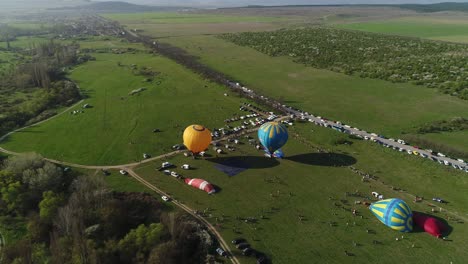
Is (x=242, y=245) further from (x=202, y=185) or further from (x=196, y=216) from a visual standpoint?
(x=202, y=185)

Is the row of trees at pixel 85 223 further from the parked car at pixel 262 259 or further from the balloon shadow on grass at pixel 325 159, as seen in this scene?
the balloon shadow on grass at pixel 325 159

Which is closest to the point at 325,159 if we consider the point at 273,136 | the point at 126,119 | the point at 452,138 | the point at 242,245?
the point at 273,136

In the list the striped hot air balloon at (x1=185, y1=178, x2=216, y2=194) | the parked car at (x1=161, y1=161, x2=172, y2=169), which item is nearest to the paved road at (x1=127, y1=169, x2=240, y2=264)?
the striped hot air balloon at (x1=185, y1=178, x2=216, y2=194)

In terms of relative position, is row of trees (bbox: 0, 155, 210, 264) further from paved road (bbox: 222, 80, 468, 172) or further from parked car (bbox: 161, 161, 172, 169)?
paved road (bbox: 222, 80, 468, 172)

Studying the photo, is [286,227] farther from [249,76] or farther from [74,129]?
[249,76]

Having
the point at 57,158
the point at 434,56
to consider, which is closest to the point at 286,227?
the point at 57,158

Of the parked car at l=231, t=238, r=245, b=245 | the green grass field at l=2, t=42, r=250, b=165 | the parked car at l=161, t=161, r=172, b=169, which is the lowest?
the parked car at l=231, t=238, r=245, b=245

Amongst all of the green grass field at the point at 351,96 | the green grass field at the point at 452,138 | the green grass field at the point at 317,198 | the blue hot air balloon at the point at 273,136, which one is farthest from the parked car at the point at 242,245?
the green grass field at the point at 452,138
